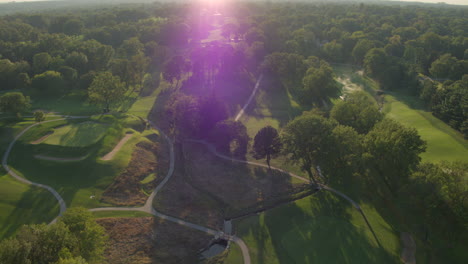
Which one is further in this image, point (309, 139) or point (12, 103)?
point (12, 103)

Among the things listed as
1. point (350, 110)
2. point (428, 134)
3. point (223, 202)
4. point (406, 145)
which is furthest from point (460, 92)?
point (223, 202)

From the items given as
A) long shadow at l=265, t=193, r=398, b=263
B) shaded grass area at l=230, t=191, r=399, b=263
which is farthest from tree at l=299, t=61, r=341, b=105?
long shadow at l=265, t=193, r=398, b=263

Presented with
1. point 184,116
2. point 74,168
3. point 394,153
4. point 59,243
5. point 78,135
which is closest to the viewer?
point 59,243

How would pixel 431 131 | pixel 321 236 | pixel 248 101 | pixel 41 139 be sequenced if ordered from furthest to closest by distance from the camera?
pixel 248 101 → pixel 431 131 → pixel 41 139 → pixel 321 236

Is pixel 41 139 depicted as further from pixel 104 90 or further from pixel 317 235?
pixel 317 235

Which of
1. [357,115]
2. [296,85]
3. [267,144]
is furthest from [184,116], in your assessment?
[296,85]

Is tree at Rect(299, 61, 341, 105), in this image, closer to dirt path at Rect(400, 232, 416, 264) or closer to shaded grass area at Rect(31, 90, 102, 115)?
dirt path at Rect(400, 232, 416, 264)

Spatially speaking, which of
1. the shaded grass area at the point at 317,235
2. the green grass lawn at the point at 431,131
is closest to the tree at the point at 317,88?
the green grass lawn at the point at 431,131

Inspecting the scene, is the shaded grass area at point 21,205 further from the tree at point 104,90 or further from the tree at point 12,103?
the tree at point 104,90
